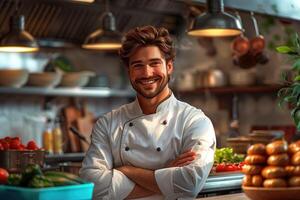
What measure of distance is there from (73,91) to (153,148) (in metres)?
4.10

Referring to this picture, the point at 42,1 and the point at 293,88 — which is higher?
the point at 42,1

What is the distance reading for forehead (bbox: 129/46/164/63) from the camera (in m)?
3.58

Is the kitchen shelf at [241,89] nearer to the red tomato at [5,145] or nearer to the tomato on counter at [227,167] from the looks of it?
the tomato on counter at [227,167]

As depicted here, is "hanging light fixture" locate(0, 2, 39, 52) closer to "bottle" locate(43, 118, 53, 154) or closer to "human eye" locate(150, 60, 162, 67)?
"human eye" locate(150, 60, 162, 67)

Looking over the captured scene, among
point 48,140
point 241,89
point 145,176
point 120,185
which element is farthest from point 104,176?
point 241,89

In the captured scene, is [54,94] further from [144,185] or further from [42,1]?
[144,185]

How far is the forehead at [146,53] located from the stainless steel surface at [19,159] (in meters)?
0.83

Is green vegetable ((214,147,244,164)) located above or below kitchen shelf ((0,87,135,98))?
below

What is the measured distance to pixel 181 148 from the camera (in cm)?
359

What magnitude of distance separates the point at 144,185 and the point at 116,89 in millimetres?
4909

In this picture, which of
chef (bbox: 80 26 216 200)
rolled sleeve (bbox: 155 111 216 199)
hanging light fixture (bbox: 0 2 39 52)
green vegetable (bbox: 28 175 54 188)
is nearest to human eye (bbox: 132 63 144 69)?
chef (bbox: 80 26 216 200)

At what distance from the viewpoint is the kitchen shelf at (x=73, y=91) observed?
279 inches

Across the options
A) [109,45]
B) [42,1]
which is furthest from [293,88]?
[42,1]

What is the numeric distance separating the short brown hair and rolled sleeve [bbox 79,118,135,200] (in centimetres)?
51
